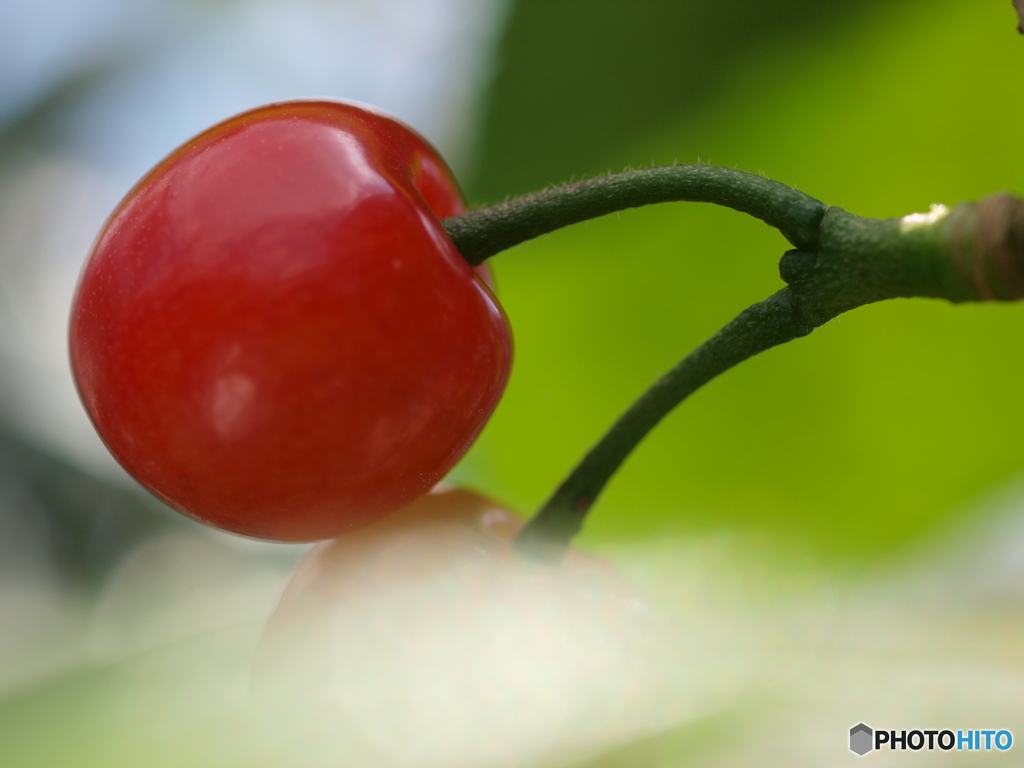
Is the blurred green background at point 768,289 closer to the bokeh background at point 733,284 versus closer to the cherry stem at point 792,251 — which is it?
the bokeh background at point 733,284

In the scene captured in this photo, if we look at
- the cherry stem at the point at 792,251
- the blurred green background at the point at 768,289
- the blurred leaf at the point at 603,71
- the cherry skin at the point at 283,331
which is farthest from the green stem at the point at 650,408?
the blurred leaf at the point at 603,71

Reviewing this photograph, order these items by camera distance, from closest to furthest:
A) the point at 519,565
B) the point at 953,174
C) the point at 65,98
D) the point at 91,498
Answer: the point at 519,565, the point at 953,174, the point at 65,98, the point at 91,498

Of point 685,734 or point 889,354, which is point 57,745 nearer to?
point 685,734

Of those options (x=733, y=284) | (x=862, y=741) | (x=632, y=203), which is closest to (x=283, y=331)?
(x=632, y=203)

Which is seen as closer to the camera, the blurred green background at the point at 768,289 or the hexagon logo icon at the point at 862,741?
the hexagon logo icon at the point at 862,741

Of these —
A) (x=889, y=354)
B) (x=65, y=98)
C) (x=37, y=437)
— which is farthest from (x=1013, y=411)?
(x=37, y=437)
